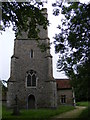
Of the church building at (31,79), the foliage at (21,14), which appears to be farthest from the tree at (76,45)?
the church building at (31,79)

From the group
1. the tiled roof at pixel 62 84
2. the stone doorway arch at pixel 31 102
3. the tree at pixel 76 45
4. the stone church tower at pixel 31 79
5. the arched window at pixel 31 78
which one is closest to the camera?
the tree at pixel 76 45

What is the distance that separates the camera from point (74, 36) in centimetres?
1247

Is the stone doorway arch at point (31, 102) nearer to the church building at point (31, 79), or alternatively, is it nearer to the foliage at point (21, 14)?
the church building at point (31, 79)

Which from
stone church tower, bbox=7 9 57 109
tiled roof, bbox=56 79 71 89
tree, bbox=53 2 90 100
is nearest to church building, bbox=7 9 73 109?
stone church tower, bbox=7 9 57 109

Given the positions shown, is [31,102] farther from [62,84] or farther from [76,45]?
[76,45]

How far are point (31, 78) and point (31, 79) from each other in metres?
0.17

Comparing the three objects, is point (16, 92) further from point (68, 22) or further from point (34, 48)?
point (68, 22)

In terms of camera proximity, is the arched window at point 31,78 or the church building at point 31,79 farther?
the arched window at point 31,78

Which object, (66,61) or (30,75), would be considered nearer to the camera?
(66,61)

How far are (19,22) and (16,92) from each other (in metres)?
17.0

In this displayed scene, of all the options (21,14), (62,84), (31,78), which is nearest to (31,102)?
(31,78)

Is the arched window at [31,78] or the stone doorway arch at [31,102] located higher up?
the arched window at [31,78]

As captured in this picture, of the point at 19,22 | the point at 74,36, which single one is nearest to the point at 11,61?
the point at 19,22

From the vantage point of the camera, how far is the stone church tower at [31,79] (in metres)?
A: 27.6
